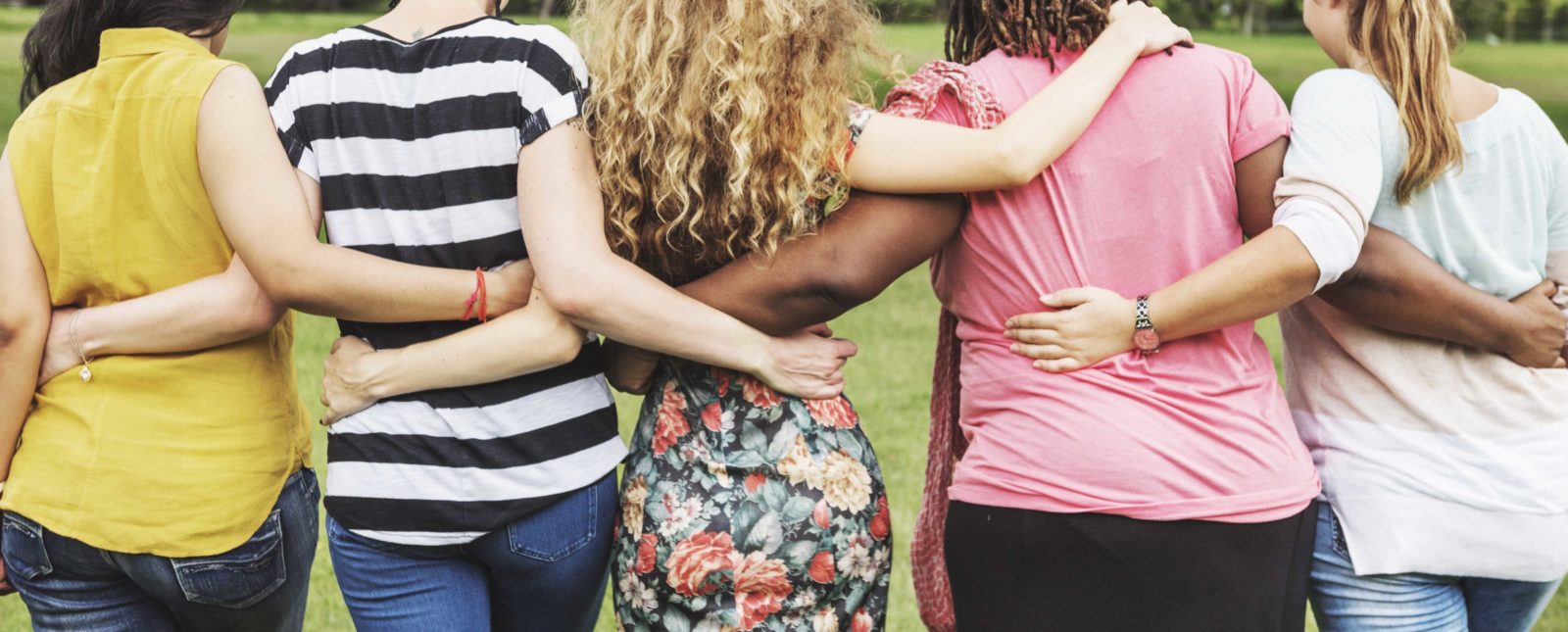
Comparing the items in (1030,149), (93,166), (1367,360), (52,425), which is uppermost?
(1030,149)

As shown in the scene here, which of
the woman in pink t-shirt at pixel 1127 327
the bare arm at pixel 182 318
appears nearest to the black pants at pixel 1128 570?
the woman in pink t-shirt at pixel 1127 327

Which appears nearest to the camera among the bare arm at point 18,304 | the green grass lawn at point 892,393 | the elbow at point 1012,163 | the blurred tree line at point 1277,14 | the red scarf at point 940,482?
the elbow at point 1012,163

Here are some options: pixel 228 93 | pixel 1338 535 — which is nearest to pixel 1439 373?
pixel 1338 535

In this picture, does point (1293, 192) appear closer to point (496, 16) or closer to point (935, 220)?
point (935, 220)

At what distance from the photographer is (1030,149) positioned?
205 centimetres

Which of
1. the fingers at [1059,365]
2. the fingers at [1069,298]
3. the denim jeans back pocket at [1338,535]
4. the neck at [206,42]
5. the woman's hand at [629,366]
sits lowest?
the denim jeans back pocket at [1338,535]

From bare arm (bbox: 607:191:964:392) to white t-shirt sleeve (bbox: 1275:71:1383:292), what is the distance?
1.59 ft

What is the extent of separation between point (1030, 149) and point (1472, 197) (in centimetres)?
72

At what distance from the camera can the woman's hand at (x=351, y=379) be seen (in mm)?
2199

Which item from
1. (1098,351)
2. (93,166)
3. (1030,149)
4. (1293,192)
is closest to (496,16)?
(93,166)

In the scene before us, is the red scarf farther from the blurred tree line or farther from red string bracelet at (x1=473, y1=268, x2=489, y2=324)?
the blurred tree line

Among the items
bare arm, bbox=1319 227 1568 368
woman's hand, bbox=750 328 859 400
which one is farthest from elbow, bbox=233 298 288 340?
bare arm, bbox=1319 227 1568 368

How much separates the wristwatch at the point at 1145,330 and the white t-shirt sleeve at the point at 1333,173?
0.23 m

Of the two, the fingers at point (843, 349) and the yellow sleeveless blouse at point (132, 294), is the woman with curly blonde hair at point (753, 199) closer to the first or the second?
the fingers at point (843, 349)
